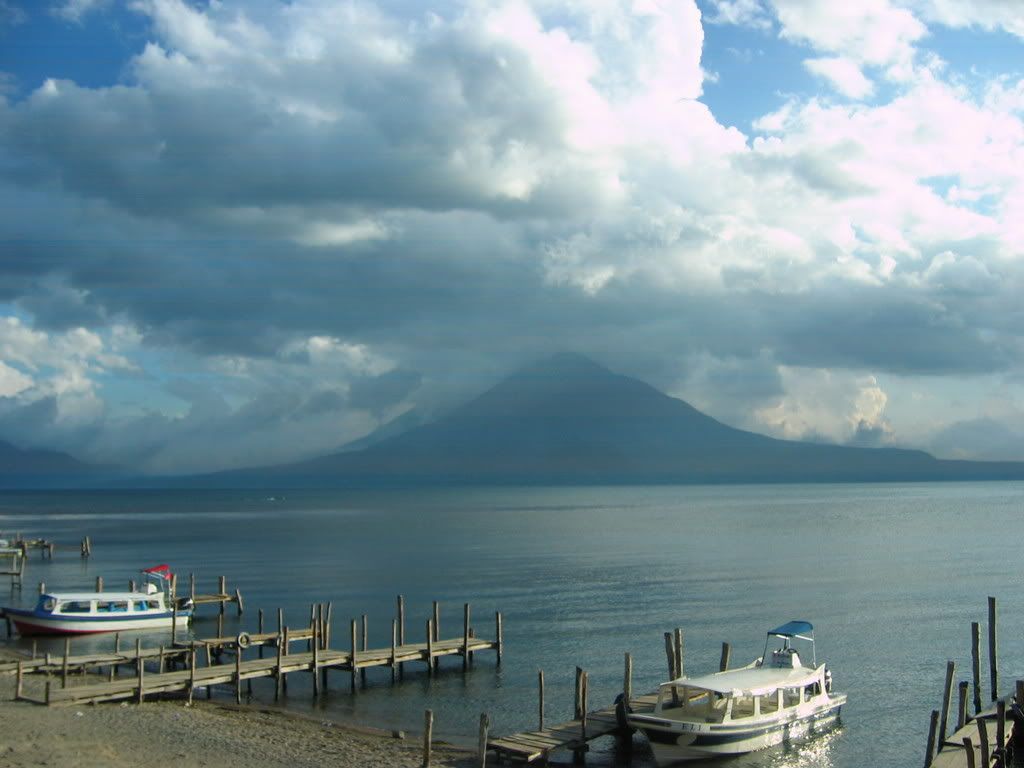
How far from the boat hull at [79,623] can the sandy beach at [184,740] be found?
18386 millimetres

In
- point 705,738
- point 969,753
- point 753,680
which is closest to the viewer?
point 969,753

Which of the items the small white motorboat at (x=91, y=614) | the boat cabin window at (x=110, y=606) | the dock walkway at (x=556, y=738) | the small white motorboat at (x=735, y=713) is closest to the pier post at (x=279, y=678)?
the dock walkway at (x=556, y=738)

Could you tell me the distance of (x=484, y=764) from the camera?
87.3 ft

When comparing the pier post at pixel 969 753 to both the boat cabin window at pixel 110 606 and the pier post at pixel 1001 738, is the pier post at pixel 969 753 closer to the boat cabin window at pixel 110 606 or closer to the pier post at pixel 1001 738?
the pier post at pixel 1001 738

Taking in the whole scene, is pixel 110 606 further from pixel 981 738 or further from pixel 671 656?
pixel 981 738

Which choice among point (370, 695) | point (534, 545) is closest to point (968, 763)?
point (370, 695)

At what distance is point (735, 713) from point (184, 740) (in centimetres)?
1631

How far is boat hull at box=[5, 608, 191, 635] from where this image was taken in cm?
4988

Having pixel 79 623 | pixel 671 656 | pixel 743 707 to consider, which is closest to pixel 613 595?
pixel 671 656

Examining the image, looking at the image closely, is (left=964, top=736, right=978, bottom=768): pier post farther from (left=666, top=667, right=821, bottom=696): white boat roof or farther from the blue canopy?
the blue canopy

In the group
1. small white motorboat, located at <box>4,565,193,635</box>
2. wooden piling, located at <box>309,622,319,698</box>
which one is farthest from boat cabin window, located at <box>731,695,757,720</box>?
small white motorboat, located at <box>4,565,193,635</box>

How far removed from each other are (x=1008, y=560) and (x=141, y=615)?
74.9 metres

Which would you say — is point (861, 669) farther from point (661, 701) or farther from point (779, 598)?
point (779, 598)

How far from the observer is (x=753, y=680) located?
31172mm
